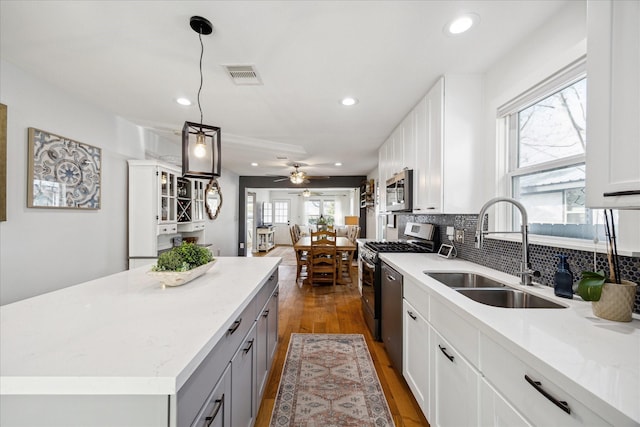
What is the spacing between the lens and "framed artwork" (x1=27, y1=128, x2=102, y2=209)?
212cm

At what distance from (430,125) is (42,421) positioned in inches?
104

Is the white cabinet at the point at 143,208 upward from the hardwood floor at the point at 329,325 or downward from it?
upward

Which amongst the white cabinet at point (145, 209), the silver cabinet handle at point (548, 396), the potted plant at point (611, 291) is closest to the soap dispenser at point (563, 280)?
the potted plant at point (611, 291)

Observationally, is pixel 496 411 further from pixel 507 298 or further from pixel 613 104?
pixel 613 104

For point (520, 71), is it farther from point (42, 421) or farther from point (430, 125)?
point (42, 421)

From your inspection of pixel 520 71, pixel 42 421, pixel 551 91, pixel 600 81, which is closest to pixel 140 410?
Result: pixel 42 421

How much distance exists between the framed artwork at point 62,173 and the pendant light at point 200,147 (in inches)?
61.6

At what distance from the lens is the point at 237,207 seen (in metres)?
7.21

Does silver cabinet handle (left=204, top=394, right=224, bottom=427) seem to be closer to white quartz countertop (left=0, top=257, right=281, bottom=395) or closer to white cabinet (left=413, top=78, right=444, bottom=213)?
white quartz countertop (left=0, top=257, right=281, bottom=395)

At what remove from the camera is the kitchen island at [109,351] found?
62 centimetres

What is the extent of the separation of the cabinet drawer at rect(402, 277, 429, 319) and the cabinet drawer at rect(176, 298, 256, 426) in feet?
3.38

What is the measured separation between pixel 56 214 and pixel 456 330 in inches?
126

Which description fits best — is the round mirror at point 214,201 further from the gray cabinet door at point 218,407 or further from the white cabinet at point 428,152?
the gray cabinet door at point 218,407

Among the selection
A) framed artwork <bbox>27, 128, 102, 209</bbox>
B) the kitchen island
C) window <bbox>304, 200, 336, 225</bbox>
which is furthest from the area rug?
window <bbox>304, 200, 336, 225</bbox>
